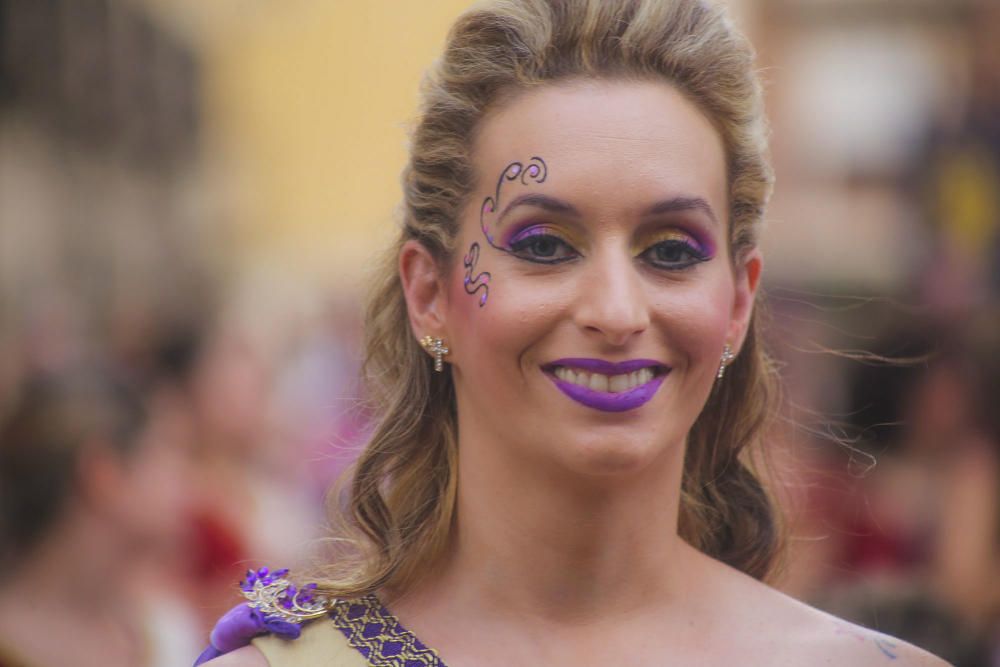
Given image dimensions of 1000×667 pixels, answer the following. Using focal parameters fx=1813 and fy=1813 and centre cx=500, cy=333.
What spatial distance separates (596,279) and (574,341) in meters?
0.12

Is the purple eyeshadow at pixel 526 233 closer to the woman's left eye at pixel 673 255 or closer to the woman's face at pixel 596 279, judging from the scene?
the woman's face at pixel 596 279

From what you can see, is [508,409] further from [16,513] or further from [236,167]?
[236,167]

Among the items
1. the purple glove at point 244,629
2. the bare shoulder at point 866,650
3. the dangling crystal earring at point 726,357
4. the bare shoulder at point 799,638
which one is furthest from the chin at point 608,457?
the purple glove at point 244,629

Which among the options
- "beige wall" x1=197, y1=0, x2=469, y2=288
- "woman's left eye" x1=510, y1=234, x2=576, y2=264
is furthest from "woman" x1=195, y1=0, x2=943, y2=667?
"beige wall" x1=197, y1=0, x2=469, y2=288

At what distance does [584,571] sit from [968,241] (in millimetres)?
8099

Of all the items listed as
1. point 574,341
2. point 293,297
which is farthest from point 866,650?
point 293,297

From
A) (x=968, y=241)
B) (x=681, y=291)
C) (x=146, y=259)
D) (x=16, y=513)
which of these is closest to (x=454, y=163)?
(x=681, y=291)

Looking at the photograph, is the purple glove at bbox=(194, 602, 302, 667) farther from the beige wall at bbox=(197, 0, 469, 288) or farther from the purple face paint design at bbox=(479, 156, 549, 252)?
the beige wall at bbox=(197, 0, 469, 288)

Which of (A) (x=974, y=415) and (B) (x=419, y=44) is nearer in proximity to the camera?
(A) (x=974, y=415)

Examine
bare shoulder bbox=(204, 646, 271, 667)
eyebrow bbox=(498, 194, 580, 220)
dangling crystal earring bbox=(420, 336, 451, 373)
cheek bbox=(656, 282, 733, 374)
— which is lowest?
bare shoulder bbox=(204, 646, 271, 667)

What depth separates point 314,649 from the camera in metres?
3.36

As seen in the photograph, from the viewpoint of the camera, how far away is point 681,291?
3279mm

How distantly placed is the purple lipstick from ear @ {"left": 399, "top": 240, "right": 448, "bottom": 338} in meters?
0.35

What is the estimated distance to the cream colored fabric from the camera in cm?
333
